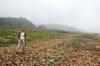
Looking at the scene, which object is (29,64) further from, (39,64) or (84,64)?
(84,64)

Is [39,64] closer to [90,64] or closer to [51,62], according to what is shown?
[51,62]

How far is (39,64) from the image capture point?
Answer: 20.5 meters

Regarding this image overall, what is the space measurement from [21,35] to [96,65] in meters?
9.27

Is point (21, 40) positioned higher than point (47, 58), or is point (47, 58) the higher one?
point (21, 40)

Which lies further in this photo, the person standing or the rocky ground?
the person standing

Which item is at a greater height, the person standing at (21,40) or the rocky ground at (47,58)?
the person standing at (21,40)

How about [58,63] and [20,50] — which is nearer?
[58,63]

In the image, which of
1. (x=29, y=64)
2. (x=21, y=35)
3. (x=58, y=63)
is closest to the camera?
(x=29, y=64)

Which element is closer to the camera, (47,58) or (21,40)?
(47,58)

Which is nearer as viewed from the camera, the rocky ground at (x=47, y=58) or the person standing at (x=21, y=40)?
the rocky ground at (x=47, y=58)

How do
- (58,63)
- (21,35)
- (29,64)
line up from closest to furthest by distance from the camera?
(29,64)
(58,63)
(21,35)

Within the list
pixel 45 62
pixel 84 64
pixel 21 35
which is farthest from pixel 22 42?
pixel 84 64

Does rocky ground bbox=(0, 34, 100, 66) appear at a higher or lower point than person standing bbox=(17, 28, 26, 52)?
lower

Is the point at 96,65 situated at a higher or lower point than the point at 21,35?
lower
